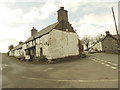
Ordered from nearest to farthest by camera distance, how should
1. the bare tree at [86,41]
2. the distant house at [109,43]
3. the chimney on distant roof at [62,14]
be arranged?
the chimney on distant roof at [62,14], the distant house at [109,43], the bare tree at [86,41]

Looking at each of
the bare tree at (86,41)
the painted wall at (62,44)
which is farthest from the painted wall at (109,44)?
the bare tree at (86,41)

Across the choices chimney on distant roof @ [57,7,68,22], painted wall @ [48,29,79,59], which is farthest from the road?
chimney on distant roof @ [57,7,68,22]

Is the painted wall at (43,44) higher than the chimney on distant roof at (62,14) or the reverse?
the reverse

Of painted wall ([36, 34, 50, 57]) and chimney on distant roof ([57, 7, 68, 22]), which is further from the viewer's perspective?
chimney on distant roof ([57, 7, 68, 22])

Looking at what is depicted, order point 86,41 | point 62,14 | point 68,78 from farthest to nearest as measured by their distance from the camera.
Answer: point 86,41 < point 62,14 < point 68,78

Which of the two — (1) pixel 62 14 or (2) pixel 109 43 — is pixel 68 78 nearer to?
(1) pixel 62 14

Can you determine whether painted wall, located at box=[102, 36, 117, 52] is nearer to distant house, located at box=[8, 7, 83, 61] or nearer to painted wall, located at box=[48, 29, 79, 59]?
distant house, located at box=[8, 7, 83, 61]

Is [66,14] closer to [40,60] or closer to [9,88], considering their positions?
[40,60]

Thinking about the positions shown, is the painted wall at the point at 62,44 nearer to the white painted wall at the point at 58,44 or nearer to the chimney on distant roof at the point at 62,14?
the white painted wall at the point at 58,44

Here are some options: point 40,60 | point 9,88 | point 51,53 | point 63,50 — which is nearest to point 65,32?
point 63,50

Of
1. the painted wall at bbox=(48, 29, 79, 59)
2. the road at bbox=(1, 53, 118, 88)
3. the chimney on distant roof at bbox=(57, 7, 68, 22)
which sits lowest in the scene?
the road at bbox=(1, 53, 118, 88)

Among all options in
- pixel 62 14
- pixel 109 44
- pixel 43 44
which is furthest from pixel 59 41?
pixel 109 44

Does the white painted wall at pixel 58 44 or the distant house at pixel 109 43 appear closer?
the white painted wall at pixel 58 44

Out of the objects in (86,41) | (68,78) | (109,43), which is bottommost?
(68,78)
